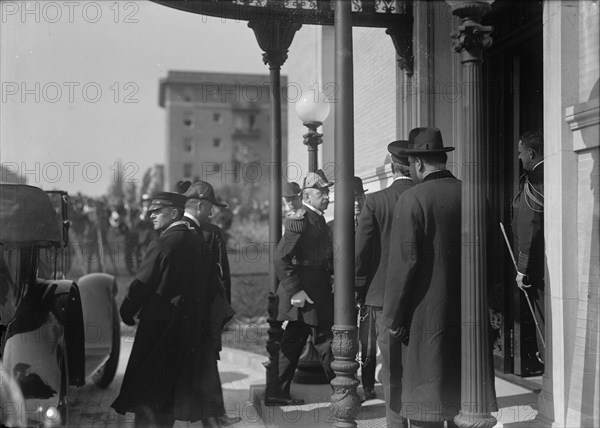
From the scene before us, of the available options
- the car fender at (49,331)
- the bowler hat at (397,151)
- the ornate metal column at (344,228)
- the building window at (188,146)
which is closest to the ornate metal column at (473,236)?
the ornate metal column at (344,228)

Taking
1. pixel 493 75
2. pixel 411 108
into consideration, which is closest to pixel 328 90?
pixel 411 108

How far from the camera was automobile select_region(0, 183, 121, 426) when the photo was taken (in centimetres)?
427

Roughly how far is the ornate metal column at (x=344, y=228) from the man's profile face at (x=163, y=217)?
1503mm

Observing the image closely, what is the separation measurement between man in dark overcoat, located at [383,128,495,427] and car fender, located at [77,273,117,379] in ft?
12.3

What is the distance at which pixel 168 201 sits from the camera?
487cm

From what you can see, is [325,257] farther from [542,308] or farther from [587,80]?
[587,80]

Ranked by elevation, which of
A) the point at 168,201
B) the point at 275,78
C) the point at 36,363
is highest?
the point at 275,78

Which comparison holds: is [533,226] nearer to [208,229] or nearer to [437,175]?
[437,175]

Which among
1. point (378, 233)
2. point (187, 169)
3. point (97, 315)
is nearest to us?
point (378, 233)

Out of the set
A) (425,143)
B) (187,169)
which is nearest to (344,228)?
(425,143)

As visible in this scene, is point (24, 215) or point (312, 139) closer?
point (24, 215)

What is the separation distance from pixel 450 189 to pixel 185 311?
2.13 meters

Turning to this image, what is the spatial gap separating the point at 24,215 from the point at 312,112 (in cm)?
256

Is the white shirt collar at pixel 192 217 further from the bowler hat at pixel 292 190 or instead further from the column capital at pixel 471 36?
the column capital at pixel 471 36
